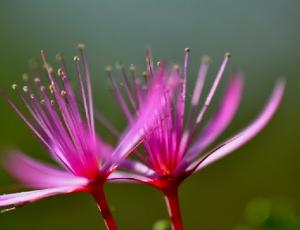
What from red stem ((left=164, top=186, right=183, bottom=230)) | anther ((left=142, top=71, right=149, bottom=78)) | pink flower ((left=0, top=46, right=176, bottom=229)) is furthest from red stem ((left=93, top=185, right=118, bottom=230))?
anther ((left=142, top=71, right=149, bottom=78))

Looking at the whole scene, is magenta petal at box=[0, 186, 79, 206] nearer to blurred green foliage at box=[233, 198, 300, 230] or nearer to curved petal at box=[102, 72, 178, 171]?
curved petal at box=[102, 72, 178, 171]

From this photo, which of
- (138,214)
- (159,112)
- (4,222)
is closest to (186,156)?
(159,112)

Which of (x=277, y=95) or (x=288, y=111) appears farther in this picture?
(x=288, y=111)

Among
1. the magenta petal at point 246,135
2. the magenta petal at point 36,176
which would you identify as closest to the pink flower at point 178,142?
the magenta petal at point 246,135

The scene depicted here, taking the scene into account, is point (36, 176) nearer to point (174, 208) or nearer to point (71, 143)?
point (71, 143)

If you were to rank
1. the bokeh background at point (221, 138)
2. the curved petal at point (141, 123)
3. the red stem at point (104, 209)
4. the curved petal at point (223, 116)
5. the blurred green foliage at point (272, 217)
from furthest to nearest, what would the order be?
1. the bokeh background at point (221, 138)
2. the blurred green foliage at point (272, 217)
3. the curved petal at point (223, 116)
4. the red stem at point (104, 209)
5. the curved petal at point (141, 123)

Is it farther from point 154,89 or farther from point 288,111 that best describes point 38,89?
point 288,111

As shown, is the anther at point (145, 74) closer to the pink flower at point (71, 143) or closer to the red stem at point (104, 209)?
the pink flower at point (71, 143)
